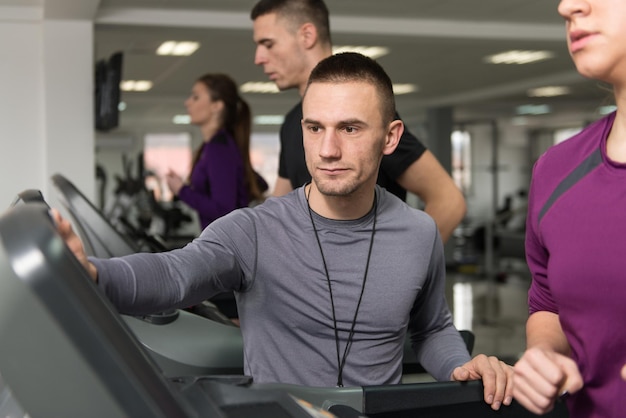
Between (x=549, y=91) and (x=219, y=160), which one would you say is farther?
(x=549, y=91)

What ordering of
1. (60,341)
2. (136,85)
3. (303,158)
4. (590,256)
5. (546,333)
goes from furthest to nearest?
(136,85)
(303,158)
(546,333)
(590,256)
(60,341)

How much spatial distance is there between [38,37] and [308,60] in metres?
3.90

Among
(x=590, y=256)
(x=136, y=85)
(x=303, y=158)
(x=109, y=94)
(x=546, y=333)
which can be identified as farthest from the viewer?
(x=136, y=85)

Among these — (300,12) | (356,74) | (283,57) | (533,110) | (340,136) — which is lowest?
(340,136)

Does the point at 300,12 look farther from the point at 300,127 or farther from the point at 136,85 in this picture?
the point at 136,85

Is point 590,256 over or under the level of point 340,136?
under

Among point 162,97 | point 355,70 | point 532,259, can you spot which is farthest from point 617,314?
point 162,97

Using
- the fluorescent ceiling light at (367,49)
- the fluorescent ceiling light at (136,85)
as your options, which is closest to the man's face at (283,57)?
the fluorescent ceiling light at (367,49)

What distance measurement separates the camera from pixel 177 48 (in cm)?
783

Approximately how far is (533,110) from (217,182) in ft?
40.0

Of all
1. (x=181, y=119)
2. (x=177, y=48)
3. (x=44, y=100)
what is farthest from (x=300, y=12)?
(x=181, y=119)

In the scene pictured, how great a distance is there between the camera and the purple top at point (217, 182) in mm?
2994

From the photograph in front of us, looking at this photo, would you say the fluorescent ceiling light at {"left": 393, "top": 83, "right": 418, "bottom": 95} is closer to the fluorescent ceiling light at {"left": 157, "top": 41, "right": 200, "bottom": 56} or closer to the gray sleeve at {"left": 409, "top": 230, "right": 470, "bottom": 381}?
the fluorescent ceiling light at {"left": 157, "top": 41, "right": 200, "bottom": 56}

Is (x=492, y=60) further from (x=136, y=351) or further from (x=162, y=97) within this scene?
(x=136, y=351)
